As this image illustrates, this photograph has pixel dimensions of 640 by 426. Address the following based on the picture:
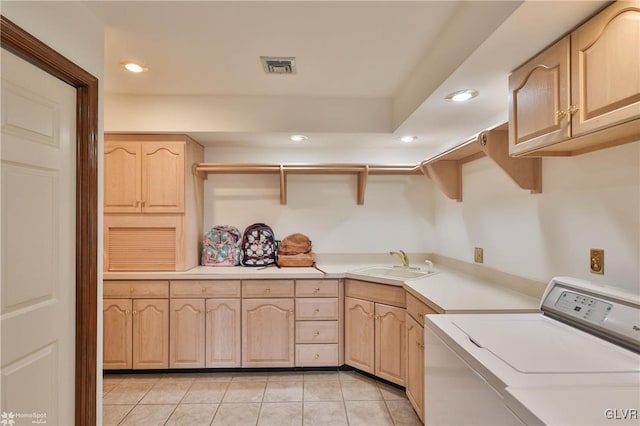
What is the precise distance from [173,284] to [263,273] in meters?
0.73

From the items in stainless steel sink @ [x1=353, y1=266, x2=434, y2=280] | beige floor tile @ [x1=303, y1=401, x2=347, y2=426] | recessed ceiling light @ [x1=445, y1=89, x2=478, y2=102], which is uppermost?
recessed ceiling light @ [x1=445, y1=89, x2=478, y2=102]

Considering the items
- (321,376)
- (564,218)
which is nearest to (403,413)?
(321,376)

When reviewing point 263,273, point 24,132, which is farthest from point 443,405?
point 24,132

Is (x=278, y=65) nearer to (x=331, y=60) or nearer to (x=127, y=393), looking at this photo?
(x=331, y=60)

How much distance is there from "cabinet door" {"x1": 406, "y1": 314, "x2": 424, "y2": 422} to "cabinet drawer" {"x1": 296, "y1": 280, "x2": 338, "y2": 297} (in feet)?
2.18

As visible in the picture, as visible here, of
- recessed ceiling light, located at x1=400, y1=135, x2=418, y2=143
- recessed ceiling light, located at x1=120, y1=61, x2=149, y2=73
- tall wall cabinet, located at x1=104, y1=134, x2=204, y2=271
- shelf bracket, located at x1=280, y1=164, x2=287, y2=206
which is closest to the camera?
recessed ceiling light, located at x1=120, y1=61, x2=149, y2=73

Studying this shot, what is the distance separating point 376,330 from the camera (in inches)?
90.6

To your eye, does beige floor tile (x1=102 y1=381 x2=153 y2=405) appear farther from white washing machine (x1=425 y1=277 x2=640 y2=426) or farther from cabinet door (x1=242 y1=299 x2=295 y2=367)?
white washing machine (x1=425 y1=277 x2=640 y2=426)

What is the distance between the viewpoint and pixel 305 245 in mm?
2877

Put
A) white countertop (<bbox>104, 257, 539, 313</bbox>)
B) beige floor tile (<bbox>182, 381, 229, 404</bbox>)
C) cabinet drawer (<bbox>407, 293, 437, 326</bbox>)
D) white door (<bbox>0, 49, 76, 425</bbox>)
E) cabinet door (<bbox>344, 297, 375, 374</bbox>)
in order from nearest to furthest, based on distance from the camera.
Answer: white door (<bbox>0, 49, 76, 425</bbox>)
white countertop (<bbox>104, 257, 539, 313</bbox>)
cabinet drawer (<bbox>407, 293, 437, 326</bbox>)
beige floor tile (<bbox>182, 381, 229, 404</bbox>)
cabinet door (<bbox>344, 297, 375, 374</bbox>)

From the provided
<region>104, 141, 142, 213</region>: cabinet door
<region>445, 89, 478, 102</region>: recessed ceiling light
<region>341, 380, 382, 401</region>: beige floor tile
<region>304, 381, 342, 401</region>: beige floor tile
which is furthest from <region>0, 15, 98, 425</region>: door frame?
<region>445, 89, 478, 102</region>: recessed ceiling light

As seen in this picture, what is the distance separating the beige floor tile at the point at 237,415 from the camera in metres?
1.93

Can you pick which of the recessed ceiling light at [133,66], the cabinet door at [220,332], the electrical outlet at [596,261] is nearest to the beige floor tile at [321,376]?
the cabinet door at [220,332]

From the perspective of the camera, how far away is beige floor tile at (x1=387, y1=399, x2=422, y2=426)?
75.2 inches
